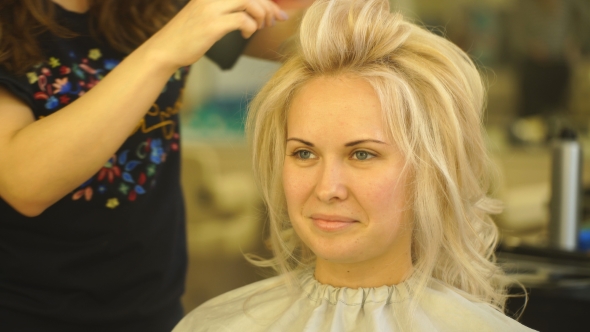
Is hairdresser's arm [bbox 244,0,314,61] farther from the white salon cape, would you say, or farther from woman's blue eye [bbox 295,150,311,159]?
the white salon cape

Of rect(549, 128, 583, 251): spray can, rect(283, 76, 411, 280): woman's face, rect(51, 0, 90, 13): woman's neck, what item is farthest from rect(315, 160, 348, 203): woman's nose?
rect(549, 128, 583, 251): spray can

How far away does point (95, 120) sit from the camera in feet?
3.26

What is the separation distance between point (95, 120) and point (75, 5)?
374 millimetres

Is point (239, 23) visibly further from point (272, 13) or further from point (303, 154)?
point (303, 154)

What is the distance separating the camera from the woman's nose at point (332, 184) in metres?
1.02

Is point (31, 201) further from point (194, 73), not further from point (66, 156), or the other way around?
point (194, 73)

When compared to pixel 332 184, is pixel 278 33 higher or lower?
higher

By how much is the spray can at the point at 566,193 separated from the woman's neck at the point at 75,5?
1349 millimetres

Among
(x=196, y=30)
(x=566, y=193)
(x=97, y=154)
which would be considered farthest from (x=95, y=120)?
(x=566, y=193)

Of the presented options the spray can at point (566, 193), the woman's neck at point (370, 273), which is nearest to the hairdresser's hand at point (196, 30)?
the woman's neck at point (370, 273)

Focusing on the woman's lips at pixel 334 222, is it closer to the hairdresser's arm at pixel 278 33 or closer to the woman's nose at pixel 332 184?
the woman's nose at pixel 332 184

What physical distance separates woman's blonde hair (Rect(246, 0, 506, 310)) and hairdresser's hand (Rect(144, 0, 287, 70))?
0.50 feet

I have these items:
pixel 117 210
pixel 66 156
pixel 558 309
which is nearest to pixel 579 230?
pixel 558 309

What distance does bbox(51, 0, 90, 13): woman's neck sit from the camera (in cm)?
123
